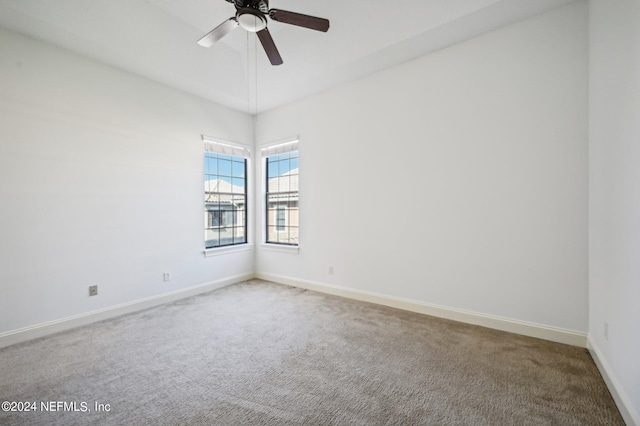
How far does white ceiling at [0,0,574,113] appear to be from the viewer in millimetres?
2545

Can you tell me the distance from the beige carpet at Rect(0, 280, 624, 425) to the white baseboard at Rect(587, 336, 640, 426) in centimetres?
5

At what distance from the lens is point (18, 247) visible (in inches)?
103

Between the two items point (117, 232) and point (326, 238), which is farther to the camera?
point (326, 238)

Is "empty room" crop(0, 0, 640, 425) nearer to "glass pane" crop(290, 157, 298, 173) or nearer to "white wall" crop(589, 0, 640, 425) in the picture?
"white wall" crop(589, 0, 640, 425)

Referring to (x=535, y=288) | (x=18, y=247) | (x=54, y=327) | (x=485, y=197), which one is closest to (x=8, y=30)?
(x=18, y=247)

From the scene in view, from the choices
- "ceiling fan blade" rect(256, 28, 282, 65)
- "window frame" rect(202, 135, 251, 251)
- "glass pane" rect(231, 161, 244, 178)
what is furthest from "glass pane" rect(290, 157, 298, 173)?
"ceiling fan blade" rect(256, 28, 282, 65)

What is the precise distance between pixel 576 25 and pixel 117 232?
16.9 ft

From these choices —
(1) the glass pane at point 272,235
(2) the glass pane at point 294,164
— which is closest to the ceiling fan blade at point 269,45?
(2) the glass pane at point 294,164

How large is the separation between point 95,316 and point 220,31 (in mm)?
3289

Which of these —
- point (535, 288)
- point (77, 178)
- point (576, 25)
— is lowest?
point (535, 288)

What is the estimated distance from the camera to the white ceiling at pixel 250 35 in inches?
100

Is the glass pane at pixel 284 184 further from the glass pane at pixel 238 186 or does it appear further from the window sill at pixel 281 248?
the window sill at pixel 281 248

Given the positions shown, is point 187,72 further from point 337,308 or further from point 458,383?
point 458,383

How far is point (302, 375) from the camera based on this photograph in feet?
6.76
